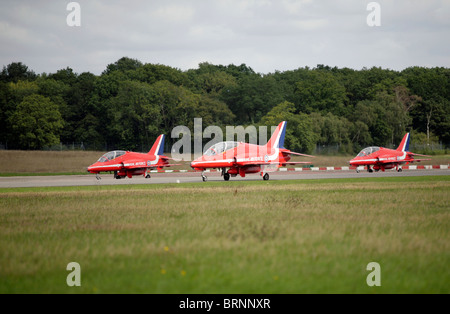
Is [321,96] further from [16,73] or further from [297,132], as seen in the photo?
[16,73]

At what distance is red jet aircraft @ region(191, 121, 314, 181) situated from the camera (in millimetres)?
33906

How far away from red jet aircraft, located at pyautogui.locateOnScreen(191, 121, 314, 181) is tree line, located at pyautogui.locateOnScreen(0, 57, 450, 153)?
4123 centimetres

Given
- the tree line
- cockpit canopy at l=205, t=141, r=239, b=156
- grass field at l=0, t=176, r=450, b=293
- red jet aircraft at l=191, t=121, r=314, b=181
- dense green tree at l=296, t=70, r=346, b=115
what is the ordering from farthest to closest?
dense green tree at l=296, t=70, r=346, b=115
the tree line
cockpit canopy at l=205, t=141, r=239, b=156
red jet aircraft at l=191, t=121, r=314, b=181
grass field at l=0, t=176, r=450, b=293

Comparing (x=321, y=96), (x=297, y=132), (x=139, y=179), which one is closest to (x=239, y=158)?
(x=139, y=179)

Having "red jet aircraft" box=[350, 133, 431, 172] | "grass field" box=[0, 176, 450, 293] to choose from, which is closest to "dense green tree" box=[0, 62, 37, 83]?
→ "red jet aircraft" box=[350, 133, 431, 172]

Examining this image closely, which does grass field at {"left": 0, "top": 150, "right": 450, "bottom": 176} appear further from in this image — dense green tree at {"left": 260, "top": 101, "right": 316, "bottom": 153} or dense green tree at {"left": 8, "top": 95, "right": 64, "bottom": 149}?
dense green tree at {"left": 8, "top": 95, "right": 64, "bottom": 149}

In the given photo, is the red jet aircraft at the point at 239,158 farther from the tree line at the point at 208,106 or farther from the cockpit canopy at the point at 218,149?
the tree line at the point at 208,106

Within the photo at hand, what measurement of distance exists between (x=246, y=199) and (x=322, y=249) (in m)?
9.90

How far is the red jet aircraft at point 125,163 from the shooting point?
129 feet

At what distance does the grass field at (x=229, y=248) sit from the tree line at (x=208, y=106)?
2550 inches

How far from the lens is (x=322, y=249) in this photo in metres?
9.27

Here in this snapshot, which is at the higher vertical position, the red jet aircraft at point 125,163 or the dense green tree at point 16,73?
the dense green tree at point 16,73

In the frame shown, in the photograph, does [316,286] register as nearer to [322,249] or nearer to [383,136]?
[322,249]

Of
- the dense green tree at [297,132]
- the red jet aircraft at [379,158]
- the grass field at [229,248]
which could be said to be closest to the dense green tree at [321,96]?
the dense green tree at [297,132]
